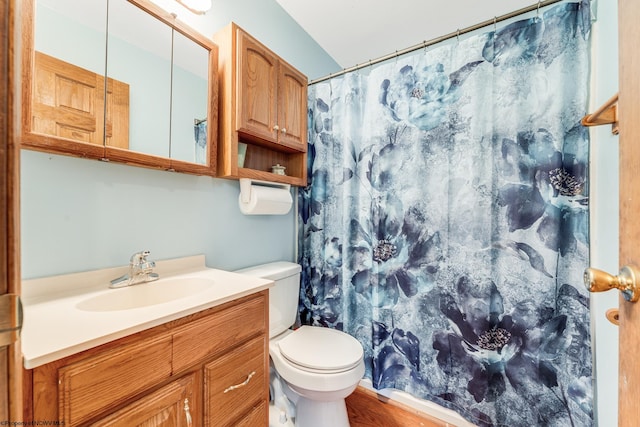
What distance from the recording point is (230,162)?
124 centimetres

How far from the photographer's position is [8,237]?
289 mm

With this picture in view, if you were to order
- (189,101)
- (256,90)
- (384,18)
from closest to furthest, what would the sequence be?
(189,101)
(256,90)
(384,18)

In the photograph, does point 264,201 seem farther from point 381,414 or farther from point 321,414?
point 381,414

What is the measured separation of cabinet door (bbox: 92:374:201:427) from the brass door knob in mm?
1008

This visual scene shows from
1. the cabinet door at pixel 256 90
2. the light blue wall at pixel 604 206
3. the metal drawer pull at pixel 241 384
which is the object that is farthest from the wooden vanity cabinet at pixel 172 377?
the light blue wall at pixel 604 206

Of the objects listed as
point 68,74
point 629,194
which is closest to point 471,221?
point 629,194

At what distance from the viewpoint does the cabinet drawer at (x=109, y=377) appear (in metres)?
0.56

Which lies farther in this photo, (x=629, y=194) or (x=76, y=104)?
(x=76, y=104)

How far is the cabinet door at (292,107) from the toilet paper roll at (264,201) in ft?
0.96

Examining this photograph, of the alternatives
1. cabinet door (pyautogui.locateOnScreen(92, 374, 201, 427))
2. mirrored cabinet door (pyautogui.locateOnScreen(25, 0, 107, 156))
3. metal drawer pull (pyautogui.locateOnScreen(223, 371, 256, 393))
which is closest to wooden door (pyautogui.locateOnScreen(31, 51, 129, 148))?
mirrored cabinet door (pyautogui.locateOnScreen(25, 0, 107, 156))

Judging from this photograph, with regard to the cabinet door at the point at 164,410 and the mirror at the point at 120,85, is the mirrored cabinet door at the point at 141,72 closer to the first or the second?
the mirror at the point at 120,85

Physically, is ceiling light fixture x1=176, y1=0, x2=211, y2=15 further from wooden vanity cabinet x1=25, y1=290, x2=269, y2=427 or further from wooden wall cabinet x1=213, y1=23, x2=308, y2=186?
wooden vanity cabinet x1=25, y1=290, x2=269, y2=427

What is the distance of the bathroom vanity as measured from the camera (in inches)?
21.8

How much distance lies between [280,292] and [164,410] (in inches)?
29.9
